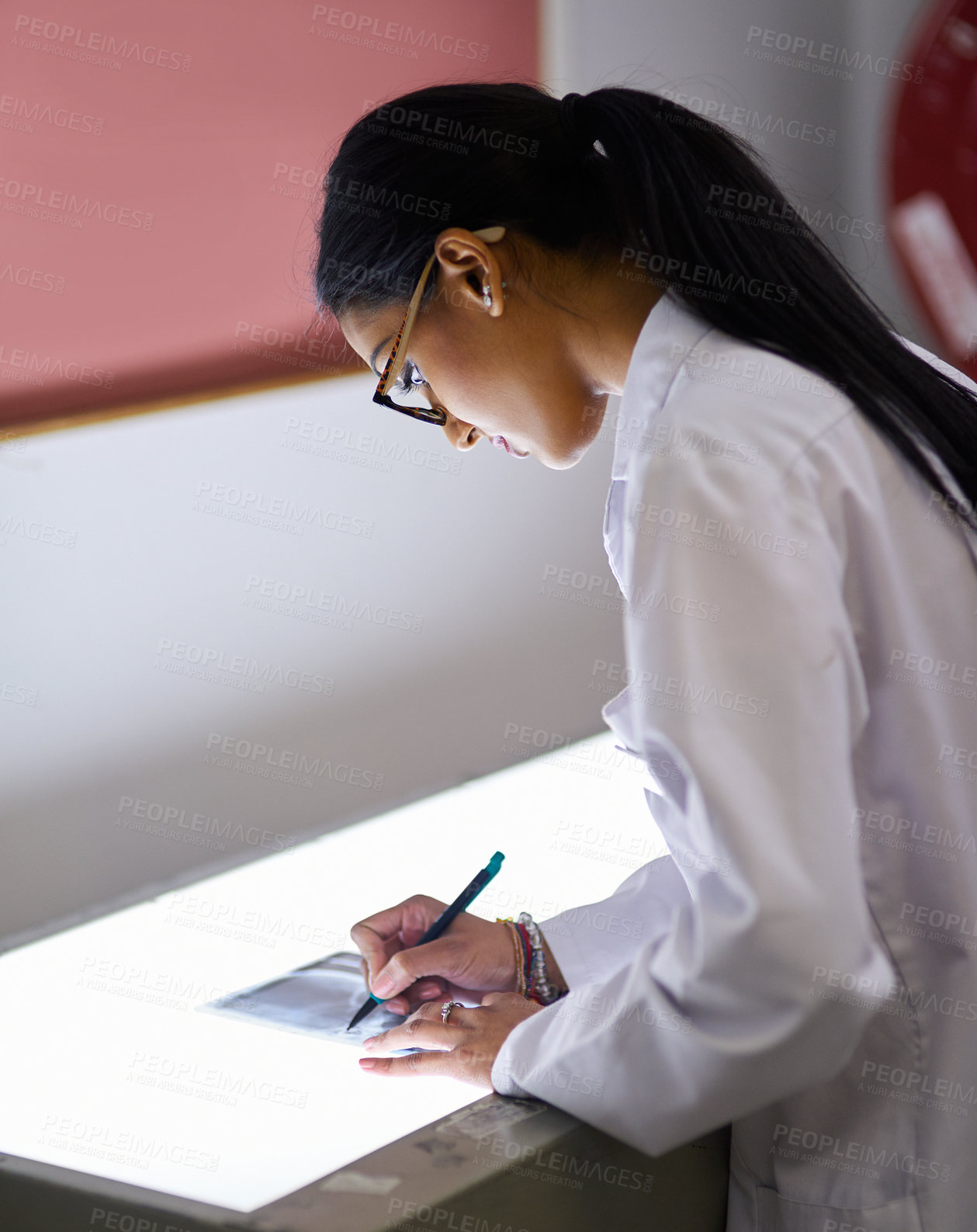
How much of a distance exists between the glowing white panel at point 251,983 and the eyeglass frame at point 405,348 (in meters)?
0.56

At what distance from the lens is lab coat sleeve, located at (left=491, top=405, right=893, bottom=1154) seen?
28.4 inches

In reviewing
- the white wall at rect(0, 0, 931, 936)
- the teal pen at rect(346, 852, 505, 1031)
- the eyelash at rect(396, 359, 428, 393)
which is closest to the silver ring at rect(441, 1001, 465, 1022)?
the teal pen at rect(346, 852, 505, 1031)

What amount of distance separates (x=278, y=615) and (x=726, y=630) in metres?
1.63

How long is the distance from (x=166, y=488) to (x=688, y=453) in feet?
4.89

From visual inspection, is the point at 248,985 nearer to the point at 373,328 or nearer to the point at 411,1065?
the point at 411,1065

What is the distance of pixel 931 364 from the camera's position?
1.05 meters

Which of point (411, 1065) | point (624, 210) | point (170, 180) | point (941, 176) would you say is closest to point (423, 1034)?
point (411, 1065)

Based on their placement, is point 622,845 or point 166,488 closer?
point 622,845

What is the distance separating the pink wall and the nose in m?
1.02

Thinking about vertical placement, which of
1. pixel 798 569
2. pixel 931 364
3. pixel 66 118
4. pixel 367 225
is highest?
pixel 66 118

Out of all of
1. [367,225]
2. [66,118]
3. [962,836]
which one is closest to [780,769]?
[962,836]

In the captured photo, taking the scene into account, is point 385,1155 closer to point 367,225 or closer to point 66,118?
point 367,225

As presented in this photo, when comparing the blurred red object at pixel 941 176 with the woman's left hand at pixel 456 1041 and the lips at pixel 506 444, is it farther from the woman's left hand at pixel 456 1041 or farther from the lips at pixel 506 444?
the woman's left hand at pixel 456 1041

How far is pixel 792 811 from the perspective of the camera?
2.38 ft
